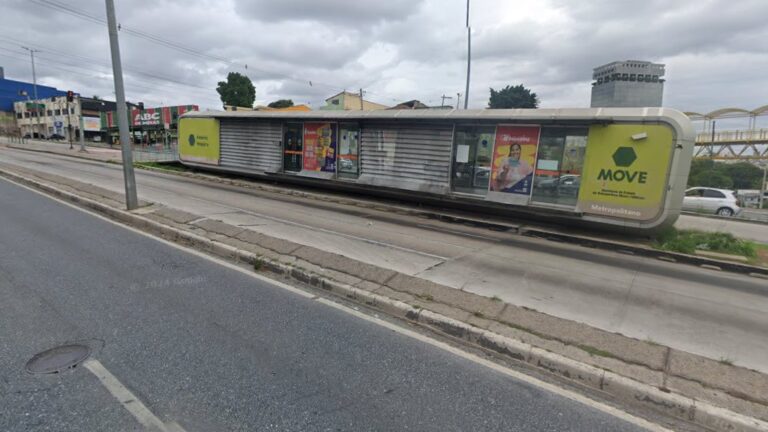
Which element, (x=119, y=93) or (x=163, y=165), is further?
(x=163, y=165)

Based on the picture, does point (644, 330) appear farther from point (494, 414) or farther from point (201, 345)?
point (201, 345)

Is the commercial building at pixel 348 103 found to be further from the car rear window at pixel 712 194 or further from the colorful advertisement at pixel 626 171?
the colorful advertisement at pixel 626 171

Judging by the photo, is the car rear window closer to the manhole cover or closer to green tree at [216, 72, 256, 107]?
the manhole cover

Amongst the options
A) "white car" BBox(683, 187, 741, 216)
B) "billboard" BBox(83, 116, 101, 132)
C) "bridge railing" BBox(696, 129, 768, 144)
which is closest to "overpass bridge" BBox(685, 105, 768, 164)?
"bridge railing" BBox(696, 129, 768, 144)

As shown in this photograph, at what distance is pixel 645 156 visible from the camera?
31.9ft

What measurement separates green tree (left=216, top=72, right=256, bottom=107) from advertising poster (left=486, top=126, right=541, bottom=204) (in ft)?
239

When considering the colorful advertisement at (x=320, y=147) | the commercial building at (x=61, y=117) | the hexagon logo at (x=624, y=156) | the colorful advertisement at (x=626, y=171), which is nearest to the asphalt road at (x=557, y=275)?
the colorful advertisement at (x=626, y=171)

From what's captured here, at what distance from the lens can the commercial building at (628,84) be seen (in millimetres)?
54406

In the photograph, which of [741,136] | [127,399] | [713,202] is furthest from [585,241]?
[741,136]

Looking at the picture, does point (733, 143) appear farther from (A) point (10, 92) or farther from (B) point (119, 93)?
(A) point (10, 92)

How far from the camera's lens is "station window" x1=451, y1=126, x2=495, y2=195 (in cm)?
1251

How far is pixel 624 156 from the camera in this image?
1002 centimetres

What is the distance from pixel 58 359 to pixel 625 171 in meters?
11.7

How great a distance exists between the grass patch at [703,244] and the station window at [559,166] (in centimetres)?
235
